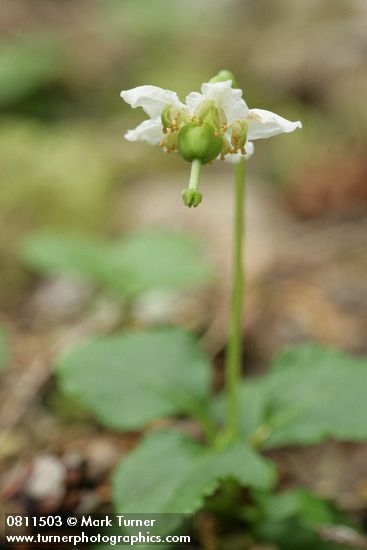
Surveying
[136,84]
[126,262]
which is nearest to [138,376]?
[126,262]

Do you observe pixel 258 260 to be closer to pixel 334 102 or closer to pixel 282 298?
pixel 282 298

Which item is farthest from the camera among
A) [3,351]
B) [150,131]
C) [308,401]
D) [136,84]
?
[136,84]

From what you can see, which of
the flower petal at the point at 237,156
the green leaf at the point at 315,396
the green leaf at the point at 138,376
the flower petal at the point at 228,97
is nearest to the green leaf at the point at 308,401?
the green leaf at the point at 315,396

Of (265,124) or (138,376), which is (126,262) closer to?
(138,376)

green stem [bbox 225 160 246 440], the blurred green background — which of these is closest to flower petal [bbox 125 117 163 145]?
green stem [bbox 225 160 246 440]

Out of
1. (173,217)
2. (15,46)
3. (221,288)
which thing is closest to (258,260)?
(221,288)

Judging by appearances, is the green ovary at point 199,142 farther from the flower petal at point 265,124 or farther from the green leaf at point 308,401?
the green leaf at point 308,401
